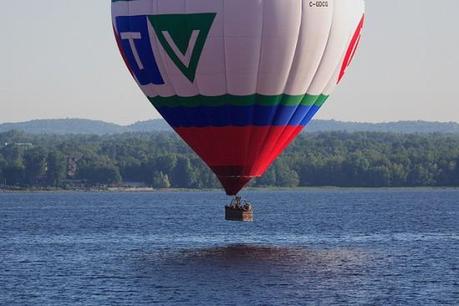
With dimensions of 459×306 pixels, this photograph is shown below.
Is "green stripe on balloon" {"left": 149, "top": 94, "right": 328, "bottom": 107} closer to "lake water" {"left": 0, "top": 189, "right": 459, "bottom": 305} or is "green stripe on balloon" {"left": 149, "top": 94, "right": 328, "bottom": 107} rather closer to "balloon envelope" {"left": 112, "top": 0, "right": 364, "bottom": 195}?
"balloon envelope" {"left": 112, "top": 0, "right": 364, "bottom": 195}

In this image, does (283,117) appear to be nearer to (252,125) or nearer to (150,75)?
(252,125)

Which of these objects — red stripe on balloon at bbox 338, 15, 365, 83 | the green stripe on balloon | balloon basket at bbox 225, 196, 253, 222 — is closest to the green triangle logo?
the green stripe on balloon

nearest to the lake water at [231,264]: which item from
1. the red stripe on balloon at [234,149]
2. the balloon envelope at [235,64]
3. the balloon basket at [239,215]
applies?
the balloon basket at [239,215]

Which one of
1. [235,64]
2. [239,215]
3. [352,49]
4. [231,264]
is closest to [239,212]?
[239,215]

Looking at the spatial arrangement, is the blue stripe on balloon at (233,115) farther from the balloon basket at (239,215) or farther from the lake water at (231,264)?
the lake water at (231,264)

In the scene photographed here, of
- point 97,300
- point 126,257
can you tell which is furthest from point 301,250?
point 97,300

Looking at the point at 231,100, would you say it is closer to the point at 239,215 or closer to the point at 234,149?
the point at 234,149
